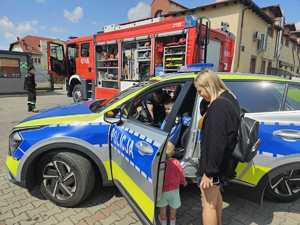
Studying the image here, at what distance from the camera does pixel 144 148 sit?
6.31 feet

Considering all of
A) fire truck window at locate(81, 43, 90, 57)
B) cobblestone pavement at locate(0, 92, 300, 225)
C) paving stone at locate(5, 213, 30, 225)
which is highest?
fire truck window at locate(81, 43, 90, 57)

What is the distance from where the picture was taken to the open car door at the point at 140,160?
1763 millimetres

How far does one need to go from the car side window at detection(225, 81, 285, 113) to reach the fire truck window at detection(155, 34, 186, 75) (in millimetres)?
3351

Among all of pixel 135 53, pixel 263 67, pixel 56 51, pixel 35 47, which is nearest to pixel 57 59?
pixel 56 51

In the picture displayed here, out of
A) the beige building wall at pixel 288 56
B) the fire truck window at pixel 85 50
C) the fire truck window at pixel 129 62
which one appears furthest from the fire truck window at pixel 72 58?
the beige building wall at pixel 288 56

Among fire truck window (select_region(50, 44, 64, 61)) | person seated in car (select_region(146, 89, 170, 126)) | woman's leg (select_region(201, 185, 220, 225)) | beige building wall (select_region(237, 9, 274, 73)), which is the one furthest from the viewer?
beige building wall (select_region(237, 9, 274, 73))

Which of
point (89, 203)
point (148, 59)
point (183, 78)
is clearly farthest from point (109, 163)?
point (148, 59)

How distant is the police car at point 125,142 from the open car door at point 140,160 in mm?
15

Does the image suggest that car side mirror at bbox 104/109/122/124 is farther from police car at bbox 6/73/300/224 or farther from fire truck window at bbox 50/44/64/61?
fire truck window at bbox 50/44/64/61

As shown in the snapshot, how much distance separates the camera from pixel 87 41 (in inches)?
348

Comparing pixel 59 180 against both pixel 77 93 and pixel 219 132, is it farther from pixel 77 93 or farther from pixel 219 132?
pixel 77 93

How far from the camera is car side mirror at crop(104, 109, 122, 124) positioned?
8.20 ft

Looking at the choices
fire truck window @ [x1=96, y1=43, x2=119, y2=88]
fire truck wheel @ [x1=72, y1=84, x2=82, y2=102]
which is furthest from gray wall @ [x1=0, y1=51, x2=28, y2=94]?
fire truck window @ [x1=96, y1=43, x2=119, y2=88]

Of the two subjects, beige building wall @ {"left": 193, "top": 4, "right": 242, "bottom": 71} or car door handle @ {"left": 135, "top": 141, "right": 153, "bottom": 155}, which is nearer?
car door handle @ {"left": 135, "top": 141, "right": 153, "bottom": 155}
